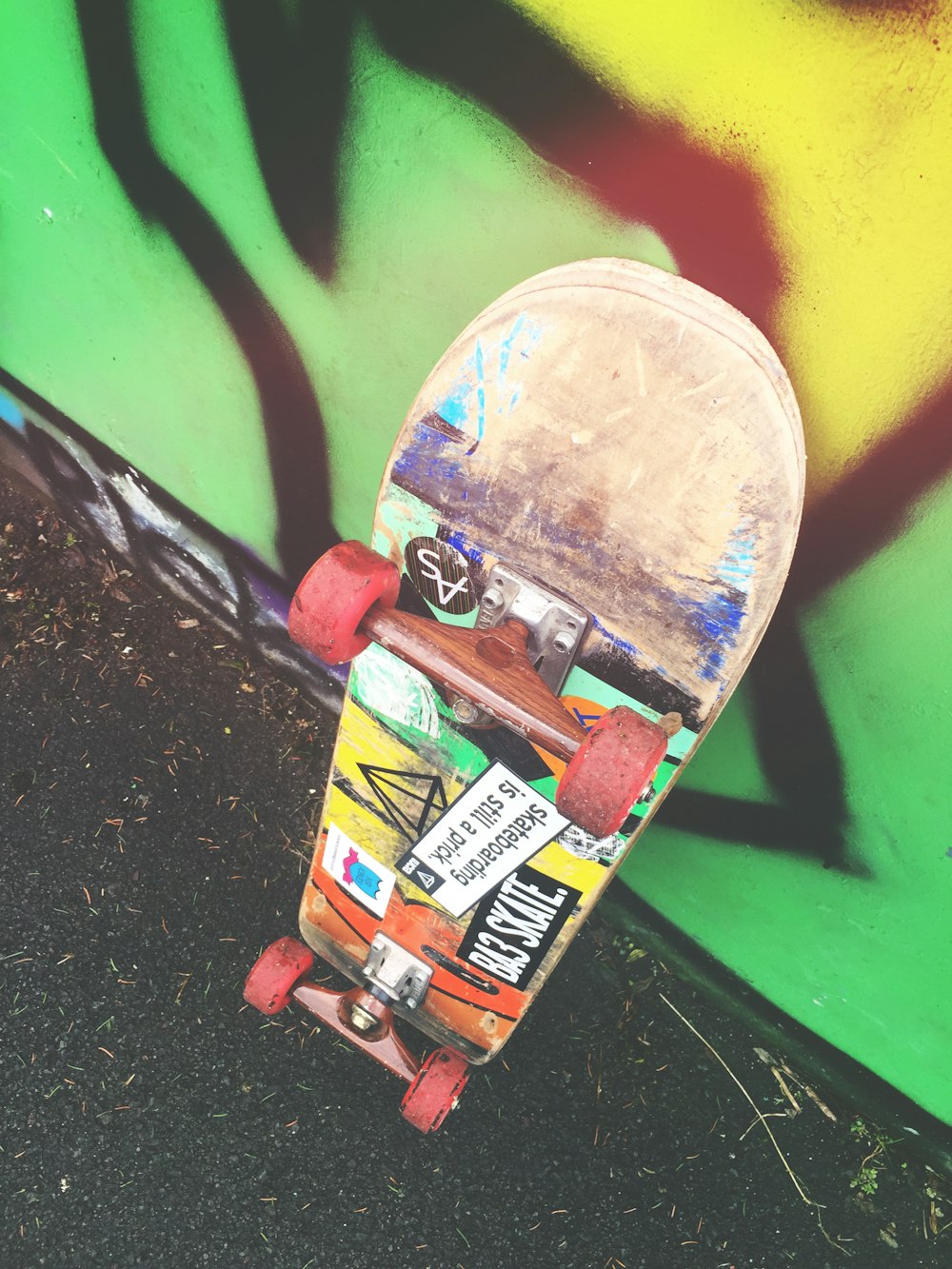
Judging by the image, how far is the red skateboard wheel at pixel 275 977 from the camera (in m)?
2.02

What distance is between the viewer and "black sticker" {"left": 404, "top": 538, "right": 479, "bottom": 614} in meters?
1.52

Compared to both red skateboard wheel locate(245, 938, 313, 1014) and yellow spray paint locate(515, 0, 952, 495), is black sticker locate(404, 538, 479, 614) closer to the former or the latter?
yellow spray paint locate(515, 0, 952, 495)

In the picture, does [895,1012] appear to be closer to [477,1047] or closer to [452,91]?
[477,1047]

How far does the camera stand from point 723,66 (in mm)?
1154

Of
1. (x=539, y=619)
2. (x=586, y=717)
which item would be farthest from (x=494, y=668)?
(x=586, y=717)

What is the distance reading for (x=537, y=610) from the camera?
144 centimetres

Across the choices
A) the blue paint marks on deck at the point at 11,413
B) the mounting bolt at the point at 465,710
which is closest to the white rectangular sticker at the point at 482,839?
the mounting bolt at the point at 465,710

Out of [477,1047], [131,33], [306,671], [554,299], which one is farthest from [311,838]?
[131,33]

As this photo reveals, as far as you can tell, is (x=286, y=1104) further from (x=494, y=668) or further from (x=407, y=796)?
(x=494, y=668)

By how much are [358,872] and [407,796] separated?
0.92 feet

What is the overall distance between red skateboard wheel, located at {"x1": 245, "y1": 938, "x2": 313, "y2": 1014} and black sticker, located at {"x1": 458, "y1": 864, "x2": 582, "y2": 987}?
16.8 inches

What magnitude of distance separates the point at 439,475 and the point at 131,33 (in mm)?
1195

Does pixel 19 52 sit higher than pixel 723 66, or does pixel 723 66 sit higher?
pixel 723 66

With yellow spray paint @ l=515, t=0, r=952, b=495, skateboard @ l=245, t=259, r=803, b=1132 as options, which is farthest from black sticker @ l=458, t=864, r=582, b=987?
yellow spray paint @ l=515, t=0, r=952, b=495
